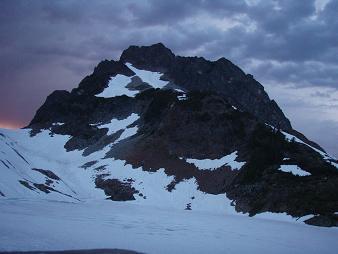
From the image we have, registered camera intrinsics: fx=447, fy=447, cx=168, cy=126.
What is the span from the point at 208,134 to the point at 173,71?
3370 inches

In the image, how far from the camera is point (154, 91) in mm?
151125

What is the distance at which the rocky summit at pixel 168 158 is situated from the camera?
76875 mm

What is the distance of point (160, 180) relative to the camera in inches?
3917

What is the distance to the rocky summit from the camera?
7688 centimetres

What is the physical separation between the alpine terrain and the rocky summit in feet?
0.99

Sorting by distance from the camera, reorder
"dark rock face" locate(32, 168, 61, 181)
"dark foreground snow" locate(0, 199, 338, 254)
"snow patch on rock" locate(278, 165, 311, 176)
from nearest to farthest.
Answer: "dark foreground snow" locate(0, 199, 338, 254), "snow patch on rock" locate(278, 165, 311, 176), "dark rock face" locate(32, 168, 61, 181)

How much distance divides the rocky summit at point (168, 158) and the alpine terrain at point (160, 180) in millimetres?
303

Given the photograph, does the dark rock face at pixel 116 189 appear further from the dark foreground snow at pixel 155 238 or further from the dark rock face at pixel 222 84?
the dark rock face at pixel 222 84

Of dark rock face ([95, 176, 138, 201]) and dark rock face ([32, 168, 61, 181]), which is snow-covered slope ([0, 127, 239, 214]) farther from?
dark rock face ([95, 176, 138, 201])

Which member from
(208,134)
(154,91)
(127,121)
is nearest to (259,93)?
(154,91)

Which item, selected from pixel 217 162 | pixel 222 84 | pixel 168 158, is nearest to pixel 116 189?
pixel 168 158

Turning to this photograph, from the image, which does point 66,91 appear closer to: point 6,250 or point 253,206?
point 253,206

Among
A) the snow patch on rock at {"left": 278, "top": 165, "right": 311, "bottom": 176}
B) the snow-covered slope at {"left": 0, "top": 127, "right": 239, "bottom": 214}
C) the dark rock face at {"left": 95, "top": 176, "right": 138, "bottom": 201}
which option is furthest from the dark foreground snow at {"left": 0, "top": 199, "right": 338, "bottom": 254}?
the dark rock face at {"left": 95, "top": 176, "right": 138, "bottom": 201}

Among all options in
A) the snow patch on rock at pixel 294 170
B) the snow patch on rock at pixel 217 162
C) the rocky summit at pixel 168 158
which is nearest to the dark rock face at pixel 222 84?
the rocky summit at pixel 168 158
